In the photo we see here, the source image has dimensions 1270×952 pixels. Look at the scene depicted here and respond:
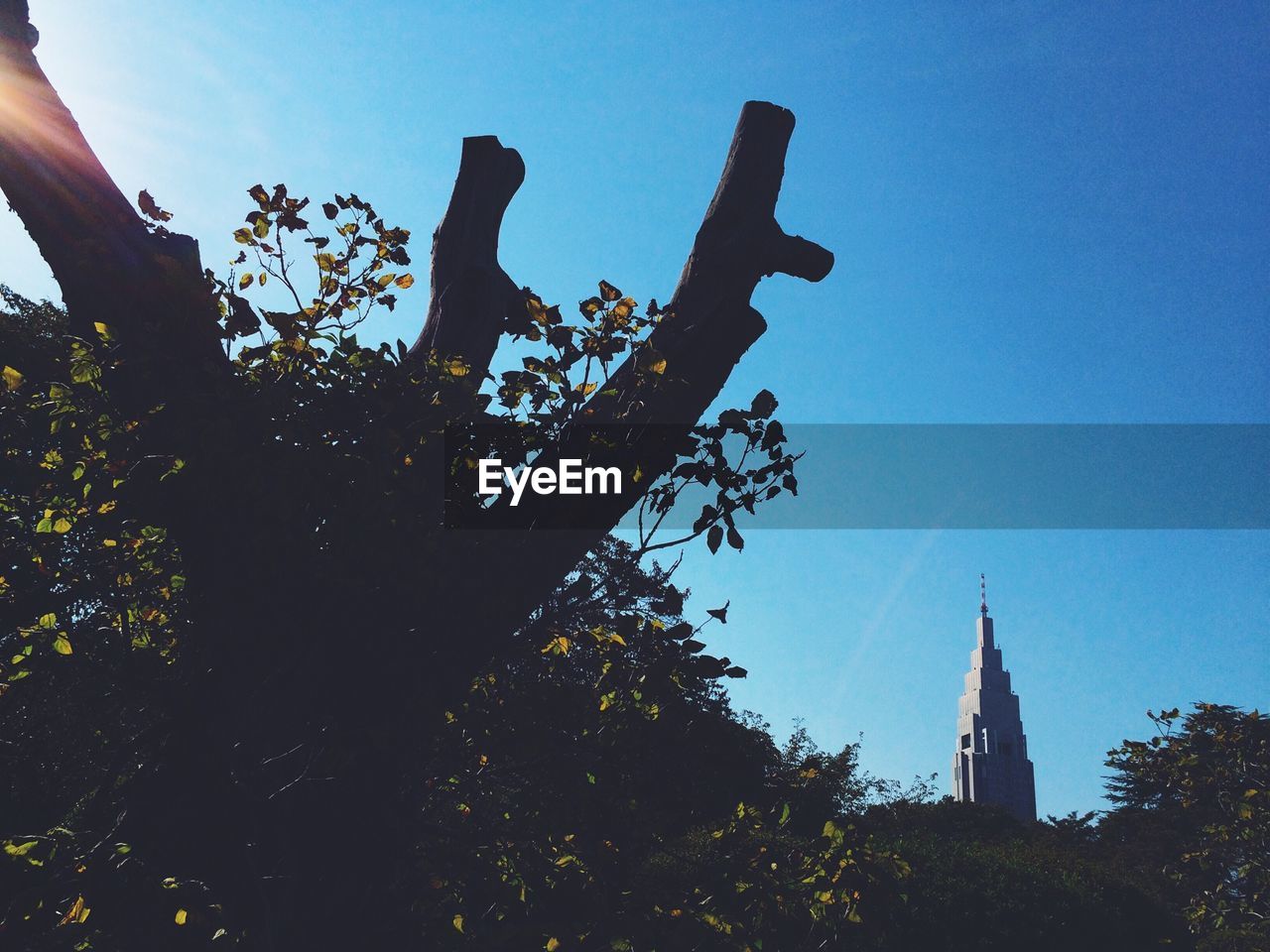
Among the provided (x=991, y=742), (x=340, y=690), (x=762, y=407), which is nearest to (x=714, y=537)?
(x=762, y=407)

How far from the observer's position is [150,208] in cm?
475

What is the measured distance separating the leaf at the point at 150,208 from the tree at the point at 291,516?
0.04ft

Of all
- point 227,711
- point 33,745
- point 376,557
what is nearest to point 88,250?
point 376,557

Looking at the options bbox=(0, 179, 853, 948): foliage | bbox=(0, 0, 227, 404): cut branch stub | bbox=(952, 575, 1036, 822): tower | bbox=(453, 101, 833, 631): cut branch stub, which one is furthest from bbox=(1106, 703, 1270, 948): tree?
bbox=(952, 575, 1036, 822): tower

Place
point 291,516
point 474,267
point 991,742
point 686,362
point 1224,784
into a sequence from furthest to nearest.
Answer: point 991,742
point 1224,784
point 474,267
point 686,362
point 291,516

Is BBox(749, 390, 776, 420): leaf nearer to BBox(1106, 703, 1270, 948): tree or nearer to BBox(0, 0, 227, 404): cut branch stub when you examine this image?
BBox(0, 0, 227, 404): cut branch stub

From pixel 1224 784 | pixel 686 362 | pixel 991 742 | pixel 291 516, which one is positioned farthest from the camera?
pixel 991 742

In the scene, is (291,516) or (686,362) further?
(686,362)

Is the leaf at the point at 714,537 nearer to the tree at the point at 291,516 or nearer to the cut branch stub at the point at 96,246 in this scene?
the tree at the point at 291,516

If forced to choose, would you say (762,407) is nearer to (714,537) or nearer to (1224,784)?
(714,537)

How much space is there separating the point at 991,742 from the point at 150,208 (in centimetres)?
13516

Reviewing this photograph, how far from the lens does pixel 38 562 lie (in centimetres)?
557

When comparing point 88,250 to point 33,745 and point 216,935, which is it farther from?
point 33,745

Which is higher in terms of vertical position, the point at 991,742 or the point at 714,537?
the point at 991,742
